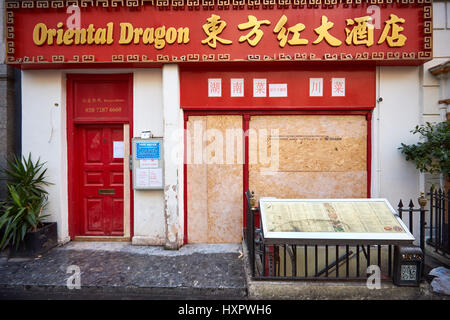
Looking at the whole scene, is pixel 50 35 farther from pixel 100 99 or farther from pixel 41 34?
pixel 100 99

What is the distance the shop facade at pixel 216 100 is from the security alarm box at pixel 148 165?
21 mm

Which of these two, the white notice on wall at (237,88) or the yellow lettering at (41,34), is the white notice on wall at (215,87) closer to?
the white notice on wall at (237,88)

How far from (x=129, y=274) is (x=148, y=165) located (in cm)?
206

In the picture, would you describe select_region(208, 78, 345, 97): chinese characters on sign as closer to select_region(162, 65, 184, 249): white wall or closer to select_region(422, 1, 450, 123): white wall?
select_region(162, 65, 184, 249): white wall

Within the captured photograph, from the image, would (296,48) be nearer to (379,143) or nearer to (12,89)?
(379,143)

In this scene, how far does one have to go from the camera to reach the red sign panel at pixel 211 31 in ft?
14.9

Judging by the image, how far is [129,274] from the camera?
3820mm

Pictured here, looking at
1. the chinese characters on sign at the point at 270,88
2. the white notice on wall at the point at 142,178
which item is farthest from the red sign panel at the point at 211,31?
the white notice on wall at the point at 142,178

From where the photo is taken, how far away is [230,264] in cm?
413

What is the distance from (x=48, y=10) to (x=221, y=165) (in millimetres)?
4724

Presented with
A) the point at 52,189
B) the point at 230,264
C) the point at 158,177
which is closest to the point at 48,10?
the point at 52,189

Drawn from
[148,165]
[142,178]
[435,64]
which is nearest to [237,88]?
[148,165]

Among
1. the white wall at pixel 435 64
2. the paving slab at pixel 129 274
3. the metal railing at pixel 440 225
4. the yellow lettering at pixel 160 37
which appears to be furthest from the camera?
the white wall at pixel 435 64

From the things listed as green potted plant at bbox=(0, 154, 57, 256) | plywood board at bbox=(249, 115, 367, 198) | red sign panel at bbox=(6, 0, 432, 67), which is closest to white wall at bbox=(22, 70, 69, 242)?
green potted plant at bbox=(0, 154, 57, 256)
